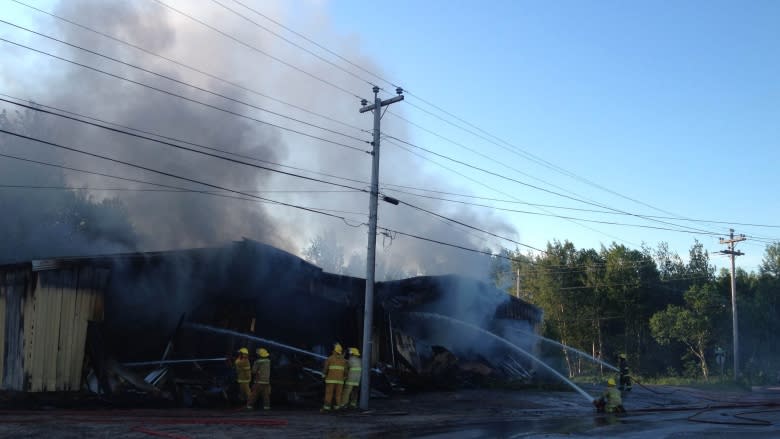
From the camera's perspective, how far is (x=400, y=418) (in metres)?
14.5

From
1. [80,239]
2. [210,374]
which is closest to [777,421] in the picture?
[210,374]

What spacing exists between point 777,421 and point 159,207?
58.9ft

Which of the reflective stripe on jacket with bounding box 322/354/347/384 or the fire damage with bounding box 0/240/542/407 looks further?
the reflective stripe on jacket with bounding box 322/354/347/384

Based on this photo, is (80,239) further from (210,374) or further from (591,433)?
(591,433)

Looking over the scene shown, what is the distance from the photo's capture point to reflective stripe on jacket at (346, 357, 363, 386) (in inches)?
631

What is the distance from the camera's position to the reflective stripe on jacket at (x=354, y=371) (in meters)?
16.0

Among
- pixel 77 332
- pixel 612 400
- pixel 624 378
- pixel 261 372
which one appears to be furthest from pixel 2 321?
pixel 624 378

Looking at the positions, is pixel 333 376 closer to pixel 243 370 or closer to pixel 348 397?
pixel 348 397

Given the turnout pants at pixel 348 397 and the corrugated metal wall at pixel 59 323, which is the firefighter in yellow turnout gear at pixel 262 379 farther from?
the corrugated metal wall at pixel 59 323

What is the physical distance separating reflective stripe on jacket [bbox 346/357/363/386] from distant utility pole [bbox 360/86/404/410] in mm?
128

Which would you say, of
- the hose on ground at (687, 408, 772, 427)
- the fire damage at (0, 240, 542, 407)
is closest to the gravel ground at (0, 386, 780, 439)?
the hose on ground at (687, 408, 772, 427)

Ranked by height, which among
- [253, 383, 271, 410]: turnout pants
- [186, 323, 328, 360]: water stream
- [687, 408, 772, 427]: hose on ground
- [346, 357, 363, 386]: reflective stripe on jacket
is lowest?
[687, 408, 772, 427]: hose on ground

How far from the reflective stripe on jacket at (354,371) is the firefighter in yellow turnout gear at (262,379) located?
6.39ft

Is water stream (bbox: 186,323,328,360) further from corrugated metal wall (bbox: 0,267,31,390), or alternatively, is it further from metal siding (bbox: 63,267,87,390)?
corrugated metal wall (bbox: 0,267,31,390)
